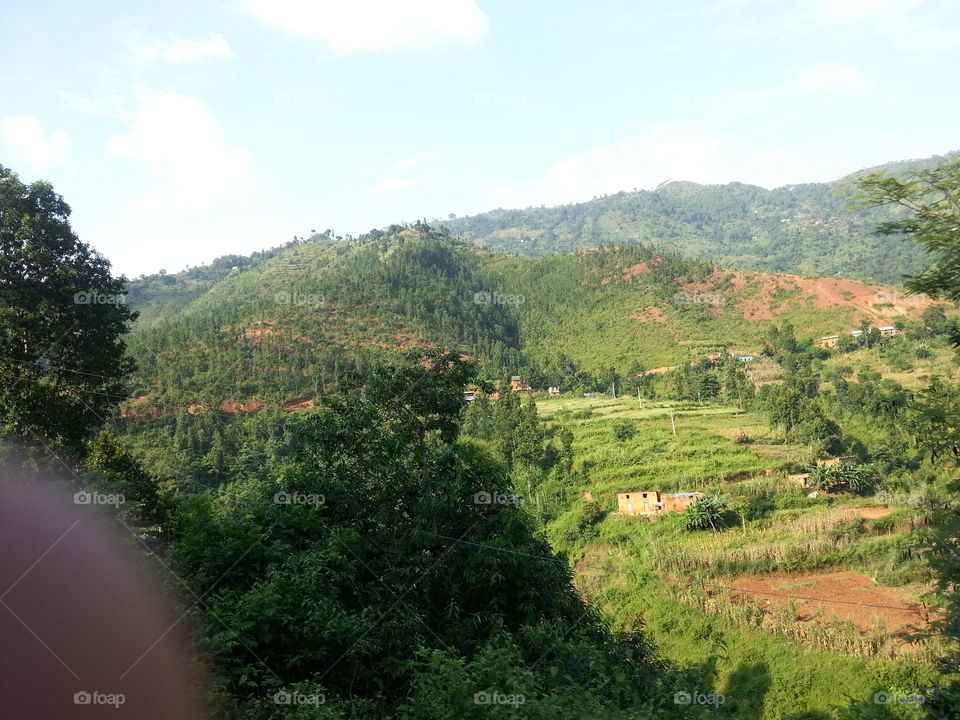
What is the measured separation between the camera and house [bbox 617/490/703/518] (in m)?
23.3

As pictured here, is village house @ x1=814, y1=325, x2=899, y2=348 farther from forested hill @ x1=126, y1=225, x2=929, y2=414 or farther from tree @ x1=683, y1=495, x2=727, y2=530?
tree @ x1=683, y1=495, x2=727, y2=530

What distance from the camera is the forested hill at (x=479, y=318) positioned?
42.8 meters

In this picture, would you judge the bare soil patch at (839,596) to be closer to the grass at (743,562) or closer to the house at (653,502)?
the grass at (743,562)

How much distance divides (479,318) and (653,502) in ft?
155

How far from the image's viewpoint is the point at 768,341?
176 feet

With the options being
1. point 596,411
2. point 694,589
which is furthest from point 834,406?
point 694,589

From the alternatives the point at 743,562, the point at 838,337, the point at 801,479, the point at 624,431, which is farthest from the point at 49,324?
the point at 838,337

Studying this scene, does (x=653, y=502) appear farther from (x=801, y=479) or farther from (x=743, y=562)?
(x=801, y=479)

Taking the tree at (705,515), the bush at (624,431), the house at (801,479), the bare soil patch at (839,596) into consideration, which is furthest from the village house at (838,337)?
the bare soil patch at (839,596)

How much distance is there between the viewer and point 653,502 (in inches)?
931

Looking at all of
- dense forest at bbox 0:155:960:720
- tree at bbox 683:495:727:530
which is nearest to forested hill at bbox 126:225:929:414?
dense forest at bbox 0:155:960:720

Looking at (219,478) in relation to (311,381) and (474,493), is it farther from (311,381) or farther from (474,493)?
(474,493)

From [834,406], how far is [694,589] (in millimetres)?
21653

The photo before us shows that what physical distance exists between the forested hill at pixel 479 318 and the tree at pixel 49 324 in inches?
779
